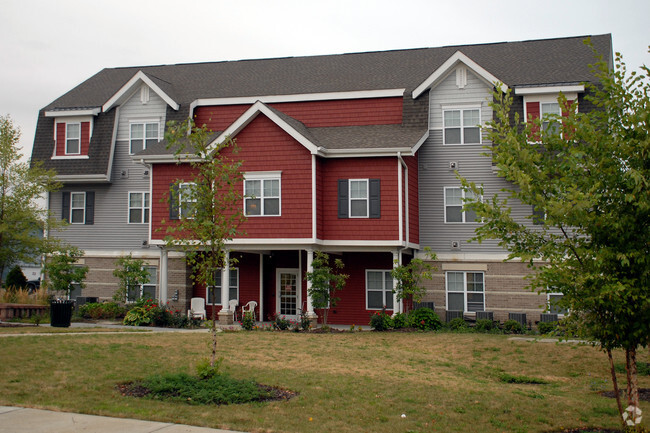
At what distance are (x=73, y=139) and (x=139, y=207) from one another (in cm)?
444

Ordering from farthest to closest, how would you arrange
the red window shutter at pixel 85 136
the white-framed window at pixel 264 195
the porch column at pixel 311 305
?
the red window shutter at pixel 85 136 < the white-framed window at pixel 264 195 < the porch column at pixel 311 305

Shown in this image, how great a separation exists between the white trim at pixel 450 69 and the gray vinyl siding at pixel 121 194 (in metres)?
11.4

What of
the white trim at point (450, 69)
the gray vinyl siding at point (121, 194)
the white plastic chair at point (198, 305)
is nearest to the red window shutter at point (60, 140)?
the gray vinyl siding at point (121, 194)

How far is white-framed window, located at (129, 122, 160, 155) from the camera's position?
28.7m

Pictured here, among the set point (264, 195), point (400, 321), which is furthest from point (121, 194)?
point (400, 321)

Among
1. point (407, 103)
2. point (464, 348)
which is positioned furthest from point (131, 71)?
point (464, 348)

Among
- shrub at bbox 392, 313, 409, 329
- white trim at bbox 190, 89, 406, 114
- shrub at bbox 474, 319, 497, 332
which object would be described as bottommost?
shrub at bbox 474, 319, 497, 332

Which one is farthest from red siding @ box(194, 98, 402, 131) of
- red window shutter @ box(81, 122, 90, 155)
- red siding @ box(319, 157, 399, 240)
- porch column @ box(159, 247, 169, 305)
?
porch column @ box(159, 247, 169, 305)

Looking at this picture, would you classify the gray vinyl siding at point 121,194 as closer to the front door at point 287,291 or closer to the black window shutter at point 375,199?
the front door at point 287,291

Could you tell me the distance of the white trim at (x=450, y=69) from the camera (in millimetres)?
25172

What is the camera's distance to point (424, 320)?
23000 millimetres

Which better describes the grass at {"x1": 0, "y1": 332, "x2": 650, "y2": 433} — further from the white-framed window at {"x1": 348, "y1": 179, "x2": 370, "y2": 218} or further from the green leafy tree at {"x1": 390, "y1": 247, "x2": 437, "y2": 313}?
the white-framed window at {"x1": 348, "y1": 179, "x2": 370, "y2": 218}

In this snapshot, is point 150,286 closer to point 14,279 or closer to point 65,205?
point 65,205

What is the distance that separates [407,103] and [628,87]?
58.2 feet
